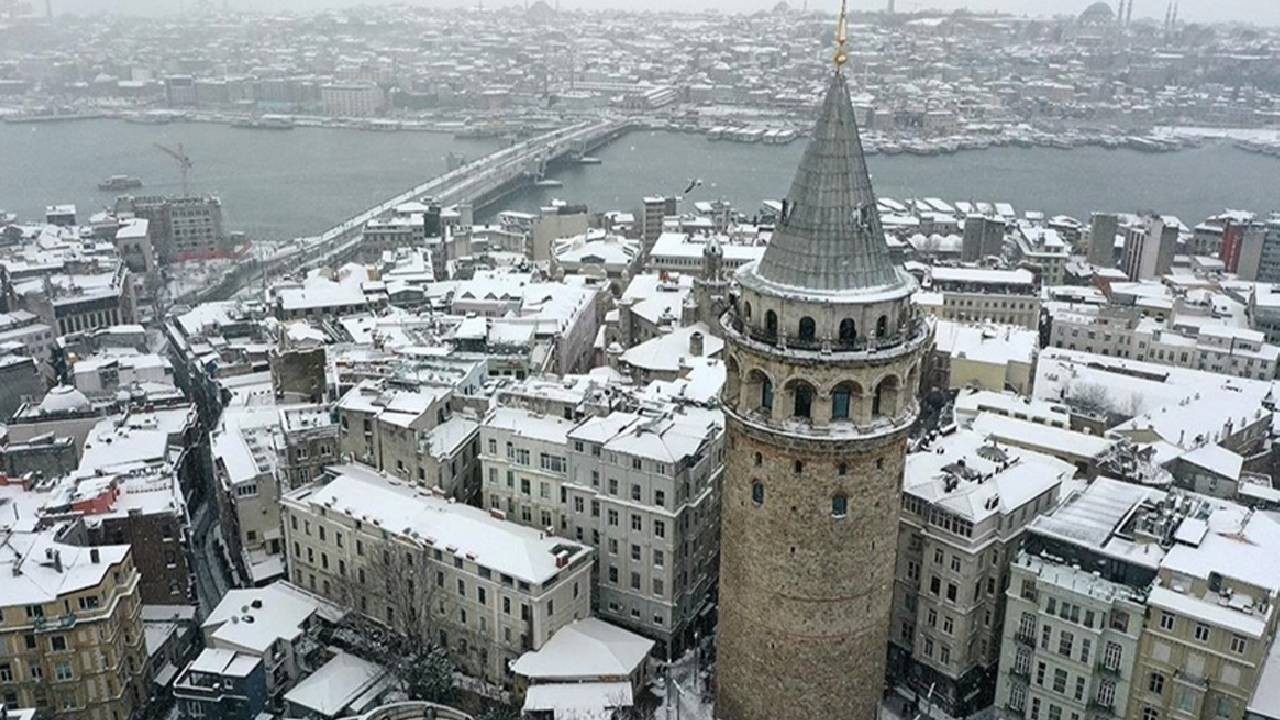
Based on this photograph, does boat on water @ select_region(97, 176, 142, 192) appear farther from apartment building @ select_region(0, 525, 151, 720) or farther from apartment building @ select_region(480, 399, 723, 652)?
apartment building @ select_region(480, 399, 723, 652)

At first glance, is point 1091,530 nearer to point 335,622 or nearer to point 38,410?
point 335,622

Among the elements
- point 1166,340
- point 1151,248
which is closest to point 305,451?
point 1166,340

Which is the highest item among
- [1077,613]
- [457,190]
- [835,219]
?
[835,219]

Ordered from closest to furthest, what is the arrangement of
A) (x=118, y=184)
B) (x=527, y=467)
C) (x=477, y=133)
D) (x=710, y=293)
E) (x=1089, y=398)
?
(x=527, y=467)
(x=1089, y=398)
(x=710, y=293)
(x=118, y=184)
(x=477, y=133)

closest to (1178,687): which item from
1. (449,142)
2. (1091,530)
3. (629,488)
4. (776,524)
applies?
(1091,530)

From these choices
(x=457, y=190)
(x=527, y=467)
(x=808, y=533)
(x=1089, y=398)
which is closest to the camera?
(x=808, y=533)

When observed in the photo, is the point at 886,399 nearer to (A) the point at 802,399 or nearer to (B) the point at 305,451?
(A) the point at 802,399
